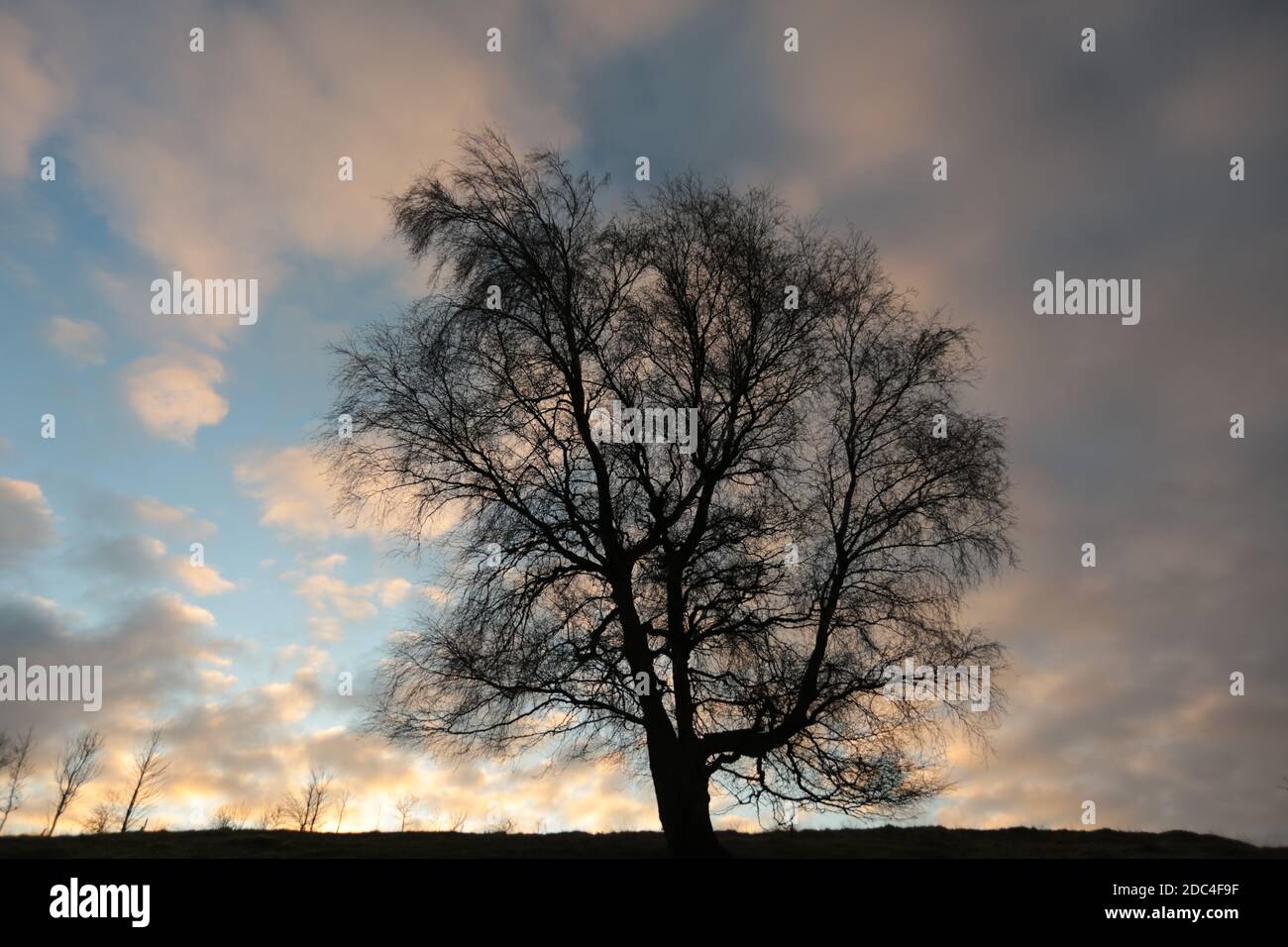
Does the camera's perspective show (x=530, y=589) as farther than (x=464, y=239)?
No

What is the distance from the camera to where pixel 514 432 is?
646 inches

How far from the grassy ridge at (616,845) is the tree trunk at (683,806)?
1.24 meters

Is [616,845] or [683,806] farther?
[616,845]

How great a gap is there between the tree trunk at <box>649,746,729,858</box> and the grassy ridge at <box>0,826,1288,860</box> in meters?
1.24

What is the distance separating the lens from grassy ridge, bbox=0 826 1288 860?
17.1 meters

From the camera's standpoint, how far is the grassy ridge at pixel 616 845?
1714 cm

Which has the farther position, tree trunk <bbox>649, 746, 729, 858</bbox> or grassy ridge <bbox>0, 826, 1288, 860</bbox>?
grassy ridge <bbox>0, 826, 1288, 860</bbox>

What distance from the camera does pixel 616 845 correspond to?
58.7 feet

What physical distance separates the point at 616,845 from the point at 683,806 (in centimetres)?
371

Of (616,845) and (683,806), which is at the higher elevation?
(683,806)

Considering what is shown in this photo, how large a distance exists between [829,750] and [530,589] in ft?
20.0
